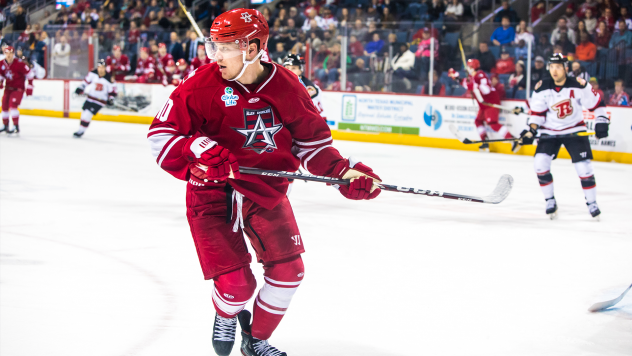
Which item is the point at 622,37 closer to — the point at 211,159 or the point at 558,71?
the point at 558,71

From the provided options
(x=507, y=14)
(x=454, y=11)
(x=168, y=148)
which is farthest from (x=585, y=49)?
(x=168, y=148)

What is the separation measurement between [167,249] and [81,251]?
19.0 inches

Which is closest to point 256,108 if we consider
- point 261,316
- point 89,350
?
point 261,316

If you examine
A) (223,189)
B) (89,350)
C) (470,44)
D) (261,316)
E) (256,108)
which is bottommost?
(89,350)

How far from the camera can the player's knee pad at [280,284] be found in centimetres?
235

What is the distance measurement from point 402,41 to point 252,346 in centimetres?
905

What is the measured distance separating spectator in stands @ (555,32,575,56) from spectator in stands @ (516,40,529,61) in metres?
0.46

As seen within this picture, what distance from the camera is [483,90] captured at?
9922 mm

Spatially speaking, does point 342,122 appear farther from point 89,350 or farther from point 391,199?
point 89,350

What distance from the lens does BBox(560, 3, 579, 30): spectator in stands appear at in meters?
9.95

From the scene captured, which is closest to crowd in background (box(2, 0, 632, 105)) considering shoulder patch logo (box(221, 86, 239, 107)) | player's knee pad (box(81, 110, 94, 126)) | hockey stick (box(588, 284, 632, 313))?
player's knee pad (box(81, 110, 94, 126))

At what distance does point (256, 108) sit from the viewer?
2264mm

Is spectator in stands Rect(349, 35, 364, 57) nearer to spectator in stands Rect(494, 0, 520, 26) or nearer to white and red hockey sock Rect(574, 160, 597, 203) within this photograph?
spectator in stands Rect(494, 0, 520, 26)

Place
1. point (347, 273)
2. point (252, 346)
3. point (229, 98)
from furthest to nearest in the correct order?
point (347, 273), point (252, 346), point (229, 98)
